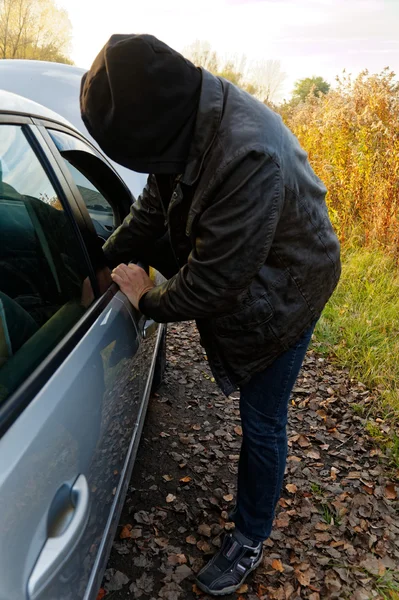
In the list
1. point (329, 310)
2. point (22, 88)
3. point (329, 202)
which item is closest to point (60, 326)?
point (329, 310)

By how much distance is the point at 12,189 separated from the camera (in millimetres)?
1628

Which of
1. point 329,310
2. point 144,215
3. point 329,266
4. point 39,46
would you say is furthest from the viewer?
point 39,46

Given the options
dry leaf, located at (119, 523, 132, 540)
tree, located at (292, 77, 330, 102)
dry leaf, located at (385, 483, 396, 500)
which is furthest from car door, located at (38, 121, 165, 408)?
tree, located at (292, 77, 330, 102)

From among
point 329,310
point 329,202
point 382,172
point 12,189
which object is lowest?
point 329,310

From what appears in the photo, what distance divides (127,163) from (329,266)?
0.80 meters

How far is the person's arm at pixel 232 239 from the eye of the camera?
1367mm

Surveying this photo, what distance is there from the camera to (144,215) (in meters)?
2.12

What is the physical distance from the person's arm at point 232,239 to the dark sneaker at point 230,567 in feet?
3.87

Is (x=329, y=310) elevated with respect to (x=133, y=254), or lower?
lower

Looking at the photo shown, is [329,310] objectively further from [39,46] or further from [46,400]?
[39,46]

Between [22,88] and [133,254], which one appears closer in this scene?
[133,254]

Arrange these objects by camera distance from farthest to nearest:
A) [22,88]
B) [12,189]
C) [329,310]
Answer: [22,88]
[329,310]
[12,189]

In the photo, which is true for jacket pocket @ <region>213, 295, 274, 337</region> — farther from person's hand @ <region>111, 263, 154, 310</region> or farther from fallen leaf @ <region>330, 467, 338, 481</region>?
fallen leaf @ <region>330, 467, 338, 481</region>

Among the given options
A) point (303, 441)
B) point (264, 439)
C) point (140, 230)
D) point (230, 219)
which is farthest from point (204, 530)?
point (230, 219)
